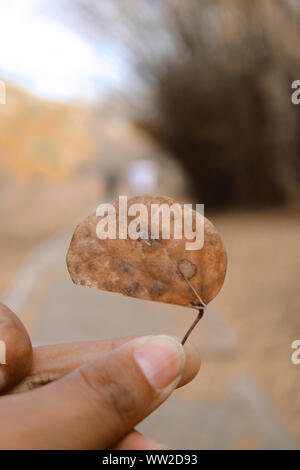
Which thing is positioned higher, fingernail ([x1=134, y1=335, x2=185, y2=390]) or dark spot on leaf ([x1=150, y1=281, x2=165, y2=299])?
dark spot on leaf ([x1=150, y1=281, x2=165, y2=299])

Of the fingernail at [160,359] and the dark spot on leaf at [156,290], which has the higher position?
the dark spot on leaf at [156,290]

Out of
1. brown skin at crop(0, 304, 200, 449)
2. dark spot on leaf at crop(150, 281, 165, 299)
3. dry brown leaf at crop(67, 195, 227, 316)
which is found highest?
dry brown leaf at crop(67, 195, 227, 316)

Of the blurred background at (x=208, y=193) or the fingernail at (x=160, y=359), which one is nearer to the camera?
the fingernail at (x=160, y=359)

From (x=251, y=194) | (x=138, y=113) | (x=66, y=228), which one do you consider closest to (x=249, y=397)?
(x=251, y=194)

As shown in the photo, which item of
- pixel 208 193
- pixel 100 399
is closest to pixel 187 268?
pixel 100 399

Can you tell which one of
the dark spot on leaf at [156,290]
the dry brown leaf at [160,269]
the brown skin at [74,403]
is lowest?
the brown skin at [74,403]

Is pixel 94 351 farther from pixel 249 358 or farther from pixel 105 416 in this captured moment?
pixel 249 358

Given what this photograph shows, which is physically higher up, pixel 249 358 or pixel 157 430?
pixel 249 358
